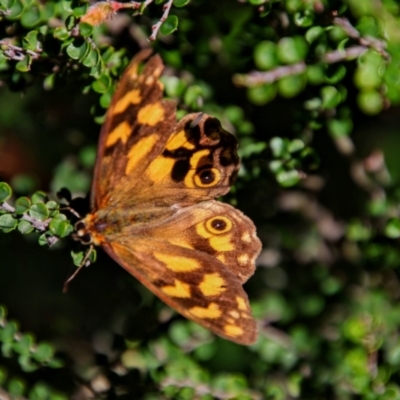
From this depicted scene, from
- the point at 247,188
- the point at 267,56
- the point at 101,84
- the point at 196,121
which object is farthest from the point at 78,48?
the point at 247,188

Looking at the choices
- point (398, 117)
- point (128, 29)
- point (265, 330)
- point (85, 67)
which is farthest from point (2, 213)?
point (398, 117)

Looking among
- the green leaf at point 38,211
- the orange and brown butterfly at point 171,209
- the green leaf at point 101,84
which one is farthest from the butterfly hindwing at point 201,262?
the green leaf at point 101,84

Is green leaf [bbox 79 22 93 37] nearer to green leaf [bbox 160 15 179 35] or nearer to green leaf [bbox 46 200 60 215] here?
green leaf [bbox 160 15 179 35]

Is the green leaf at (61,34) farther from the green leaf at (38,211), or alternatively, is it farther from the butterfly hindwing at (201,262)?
the butterfly hindwing at (201,262)

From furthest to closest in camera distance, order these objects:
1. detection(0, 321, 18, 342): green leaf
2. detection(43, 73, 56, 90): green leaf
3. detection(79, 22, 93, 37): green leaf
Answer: detection(0, 321, 18, 342): green leaf
detection(43, 73, 56, 90): green leaf
detection(79, 22, 93, 37): green leaf

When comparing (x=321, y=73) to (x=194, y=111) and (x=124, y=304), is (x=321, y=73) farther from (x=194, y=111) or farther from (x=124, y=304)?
(x=124, y=304)

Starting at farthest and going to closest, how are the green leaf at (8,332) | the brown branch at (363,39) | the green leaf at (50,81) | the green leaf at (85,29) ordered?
1. the green leaf at (8,332)
2. the green leaf at (50,81)
3. the brown branch at (363,39)
4. the green leaf at (85,29)

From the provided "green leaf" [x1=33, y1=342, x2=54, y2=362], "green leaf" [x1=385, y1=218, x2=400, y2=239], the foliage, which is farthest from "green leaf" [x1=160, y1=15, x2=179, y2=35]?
"green leaf" [x1=33, y1=342, x2=54, y2=362]
